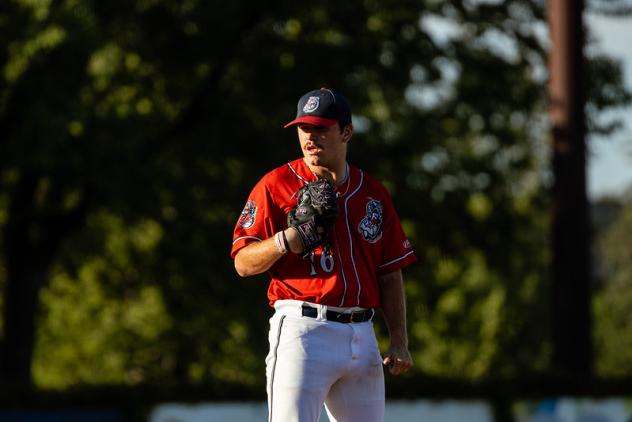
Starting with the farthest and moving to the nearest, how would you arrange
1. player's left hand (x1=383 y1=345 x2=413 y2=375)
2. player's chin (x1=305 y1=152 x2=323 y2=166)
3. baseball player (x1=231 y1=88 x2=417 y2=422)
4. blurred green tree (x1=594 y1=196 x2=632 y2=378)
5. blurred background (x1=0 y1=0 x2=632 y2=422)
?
blurred green tree (x1=594 y1=196 x2=632 y2=378), blurred background (x1=0 y1=0 x2=632 y2=422), player's left hand (x1=383 y1=345 x2=413 y2=375), player's chin (x1=305 y1=152 x2=323 y2=166), baseball player (x1=231 y1=88 x2=417 y2=422)

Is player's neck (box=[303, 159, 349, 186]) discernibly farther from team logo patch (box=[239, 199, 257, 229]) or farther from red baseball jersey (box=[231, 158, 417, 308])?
team logo patch (box=[239, 199, 257, 229])

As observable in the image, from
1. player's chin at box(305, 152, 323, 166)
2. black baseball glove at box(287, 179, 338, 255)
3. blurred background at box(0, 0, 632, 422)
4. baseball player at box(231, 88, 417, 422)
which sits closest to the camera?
black baseball glove at box(287, 179, 338, 255)

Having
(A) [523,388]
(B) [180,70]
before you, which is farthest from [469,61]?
(A) [523,388]

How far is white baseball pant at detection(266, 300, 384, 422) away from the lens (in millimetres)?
5258

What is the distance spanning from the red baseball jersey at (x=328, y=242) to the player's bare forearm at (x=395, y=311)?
0.08m

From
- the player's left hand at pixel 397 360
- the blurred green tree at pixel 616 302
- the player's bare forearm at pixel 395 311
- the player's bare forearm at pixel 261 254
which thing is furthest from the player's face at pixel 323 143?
the blurred green tree at pixel 616 302

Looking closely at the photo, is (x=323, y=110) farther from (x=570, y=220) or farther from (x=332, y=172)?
(x=570, y=220)

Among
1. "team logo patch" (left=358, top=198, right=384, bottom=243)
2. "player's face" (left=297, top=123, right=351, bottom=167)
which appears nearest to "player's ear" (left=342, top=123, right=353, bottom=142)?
"player's face" (left=297, top=123, right=351, bottom=167)

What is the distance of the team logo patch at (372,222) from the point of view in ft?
18.1

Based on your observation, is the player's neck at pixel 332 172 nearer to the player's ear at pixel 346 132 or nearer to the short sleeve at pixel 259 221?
the player's ear at pixel 346 132

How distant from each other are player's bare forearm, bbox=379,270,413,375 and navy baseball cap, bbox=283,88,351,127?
2.57 feet

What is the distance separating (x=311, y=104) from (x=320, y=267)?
0.72 meters

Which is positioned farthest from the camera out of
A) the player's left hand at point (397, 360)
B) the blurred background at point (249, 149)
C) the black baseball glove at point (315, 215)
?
the blurred background at point (249, 149)

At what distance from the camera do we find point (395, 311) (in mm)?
5727
